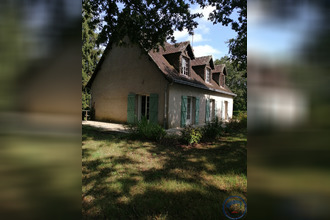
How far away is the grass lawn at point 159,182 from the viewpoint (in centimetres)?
244

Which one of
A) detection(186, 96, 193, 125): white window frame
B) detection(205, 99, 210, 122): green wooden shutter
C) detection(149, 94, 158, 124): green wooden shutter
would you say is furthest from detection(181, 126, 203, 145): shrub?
detection(205, 99, 210, 122): green wooden shutter

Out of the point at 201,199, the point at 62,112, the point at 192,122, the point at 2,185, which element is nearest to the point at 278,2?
the point at 62,112

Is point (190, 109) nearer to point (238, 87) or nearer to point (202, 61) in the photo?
point (202, 61)

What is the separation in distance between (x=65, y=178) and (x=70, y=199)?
75 mm

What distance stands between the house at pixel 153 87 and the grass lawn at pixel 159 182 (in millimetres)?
4745

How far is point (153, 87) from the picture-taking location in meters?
10.9

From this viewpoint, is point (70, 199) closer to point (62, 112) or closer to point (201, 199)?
point (62, 112)

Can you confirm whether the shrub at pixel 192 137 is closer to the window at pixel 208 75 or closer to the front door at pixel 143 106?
the front door at pixel 143 106

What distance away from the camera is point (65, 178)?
0.57m

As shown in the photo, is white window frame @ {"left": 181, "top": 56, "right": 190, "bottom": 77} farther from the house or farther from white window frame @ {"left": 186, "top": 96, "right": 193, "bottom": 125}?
white window frame @ {"left": 186, "top": 96, "right": 193, "bottom": 125}

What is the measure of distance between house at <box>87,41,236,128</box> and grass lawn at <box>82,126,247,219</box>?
475 cm

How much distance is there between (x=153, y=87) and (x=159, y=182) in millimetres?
8154

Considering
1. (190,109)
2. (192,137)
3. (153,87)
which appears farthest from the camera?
(190,109)

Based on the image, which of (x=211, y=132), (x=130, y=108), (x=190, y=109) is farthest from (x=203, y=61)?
(x=211, y=132)
